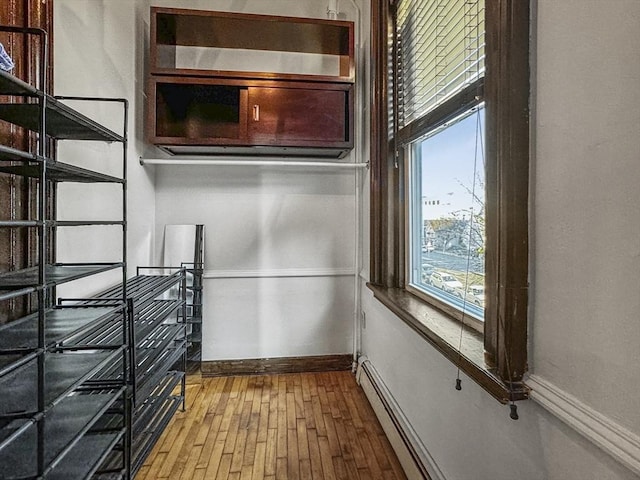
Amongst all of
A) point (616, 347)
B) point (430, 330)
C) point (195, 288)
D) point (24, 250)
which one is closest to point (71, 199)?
point (24, 250)

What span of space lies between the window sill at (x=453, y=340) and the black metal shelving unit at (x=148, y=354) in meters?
1.08

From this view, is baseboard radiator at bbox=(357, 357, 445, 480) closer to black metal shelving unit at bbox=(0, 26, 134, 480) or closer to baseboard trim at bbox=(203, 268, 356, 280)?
baseboard trim at bbox=(203, 268, 356, 280)

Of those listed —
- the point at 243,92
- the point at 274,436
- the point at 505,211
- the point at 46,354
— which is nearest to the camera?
the point at 505,211

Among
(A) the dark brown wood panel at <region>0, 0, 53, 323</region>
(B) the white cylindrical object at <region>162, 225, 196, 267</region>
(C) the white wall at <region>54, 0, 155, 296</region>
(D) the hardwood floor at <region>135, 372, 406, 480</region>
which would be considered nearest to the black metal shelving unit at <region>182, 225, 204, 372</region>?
(B) the white cylindrical object at <region>162, 225, 196, 267</region>

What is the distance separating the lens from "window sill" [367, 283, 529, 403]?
0.91 meters

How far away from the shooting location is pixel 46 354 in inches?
43.8

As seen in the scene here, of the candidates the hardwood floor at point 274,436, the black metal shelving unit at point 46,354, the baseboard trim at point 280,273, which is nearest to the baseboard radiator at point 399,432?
the hardwood floor at point 274,436

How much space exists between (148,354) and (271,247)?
3.86ft

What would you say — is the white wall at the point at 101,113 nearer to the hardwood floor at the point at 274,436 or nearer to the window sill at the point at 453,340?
the hardwood floor at the point at 274,436

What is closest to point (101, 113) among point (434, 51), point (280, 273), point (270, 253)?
point (270, 253)

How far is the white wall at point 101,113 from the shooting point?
154 centimetres

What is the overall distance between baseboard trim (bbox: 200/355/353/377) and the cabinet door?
5.08 feet

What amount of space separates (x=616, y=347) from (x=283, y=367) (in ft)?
7.72

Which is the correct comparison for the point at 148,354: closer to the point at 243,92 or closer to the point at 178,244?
the point at 178,244
